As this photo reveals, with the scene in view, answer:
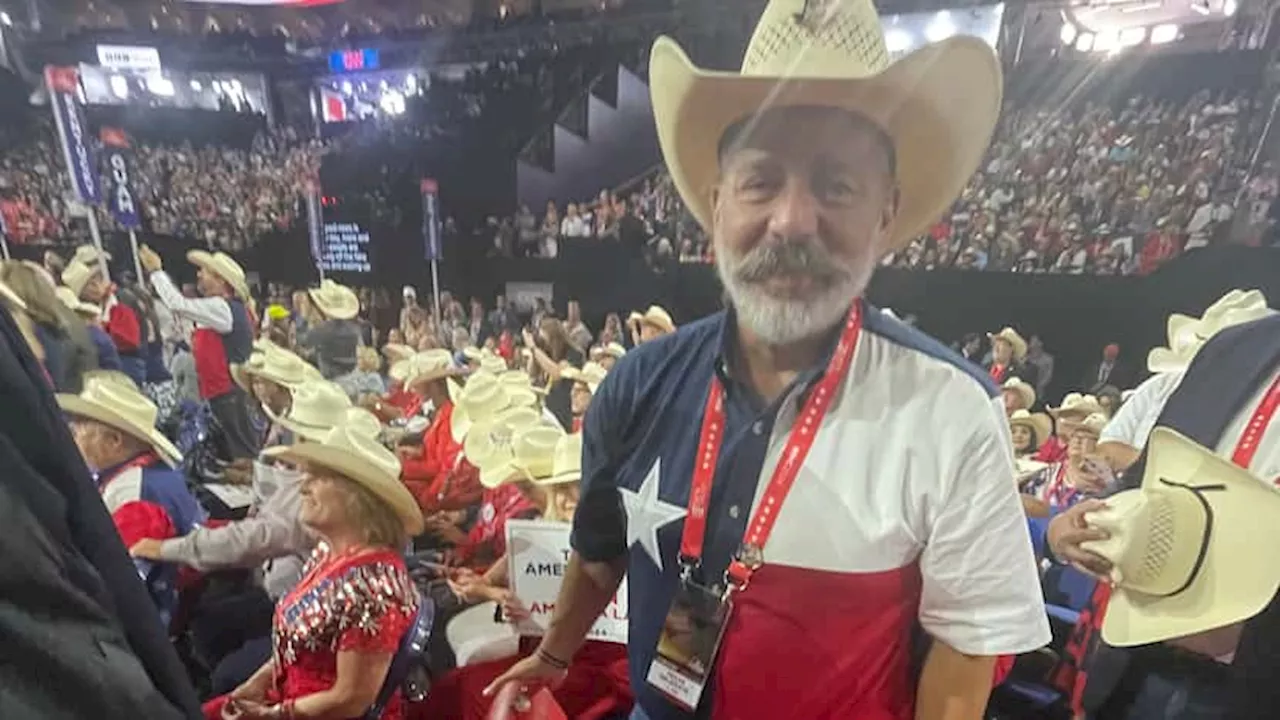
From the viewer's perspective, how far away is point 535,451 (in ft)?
5.62

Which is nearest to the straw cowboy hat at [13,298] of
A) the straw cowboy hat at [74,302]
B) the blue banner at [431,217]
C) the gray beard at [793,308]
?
the straw cowboy hat at [74,302]

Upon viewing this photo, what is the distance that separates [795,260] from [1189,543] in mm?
609

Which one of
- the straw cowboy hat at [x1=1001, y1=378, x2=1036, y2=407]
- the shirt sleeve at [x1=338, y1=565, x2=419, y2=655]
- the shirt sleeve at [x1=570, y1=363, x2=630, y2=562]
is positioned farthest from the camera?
the shirt sleeve at [x1=338, y1=565, x2=419, y2=655]

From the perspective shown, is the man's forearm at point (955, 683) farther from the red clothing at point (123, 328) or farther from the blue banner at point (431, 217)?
the red clothing at point (123, 328)

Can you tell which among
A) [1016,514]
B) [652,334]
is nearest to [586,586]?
[652,334]

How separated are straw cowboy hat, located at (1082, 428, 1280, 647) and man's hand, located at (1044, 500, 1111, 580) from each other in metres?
0.01

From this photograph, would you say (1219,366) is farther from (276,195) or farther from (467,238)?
(276,195)

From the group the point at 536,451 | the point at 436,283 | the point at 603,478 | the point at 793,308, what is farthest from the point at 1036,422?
the point at 436,283

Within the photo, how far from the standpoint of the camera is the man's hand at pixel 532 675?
1.28m

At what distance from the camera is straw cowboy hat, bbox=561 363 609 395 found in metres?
1.44

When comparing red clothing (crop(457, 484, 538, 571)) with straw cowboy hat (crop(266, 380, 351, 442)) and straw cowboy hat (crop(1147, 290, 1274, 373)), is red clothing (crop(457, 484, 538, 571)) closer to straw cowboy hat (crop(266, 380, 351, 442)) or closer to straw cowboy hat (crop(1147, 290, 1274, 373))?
straw cowboy hat (crop(266, 380, 351, 442))

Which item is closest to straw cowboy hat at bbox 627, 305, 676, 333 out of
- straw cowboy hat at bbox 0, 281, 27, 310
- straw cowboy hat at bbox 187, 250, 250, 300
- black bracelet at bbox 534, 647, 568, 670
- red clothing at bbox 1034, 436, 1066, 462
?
black bracelet at bbox 534, 647, 568, 670

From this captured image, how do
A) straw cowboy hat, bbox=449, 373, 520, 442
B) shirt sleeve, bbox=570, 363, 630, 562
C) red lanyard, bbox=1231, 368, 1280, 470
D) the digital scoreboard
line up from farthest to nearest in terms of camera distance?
straw cowboy hat, bbox=449, 373, 520, 442
the digital scoreboard
shirt sleeve, bbox=570, 363, 630, 562
red lanyard, bbox=1231, 368, 1280, 470

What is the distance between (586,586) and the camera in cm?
125
